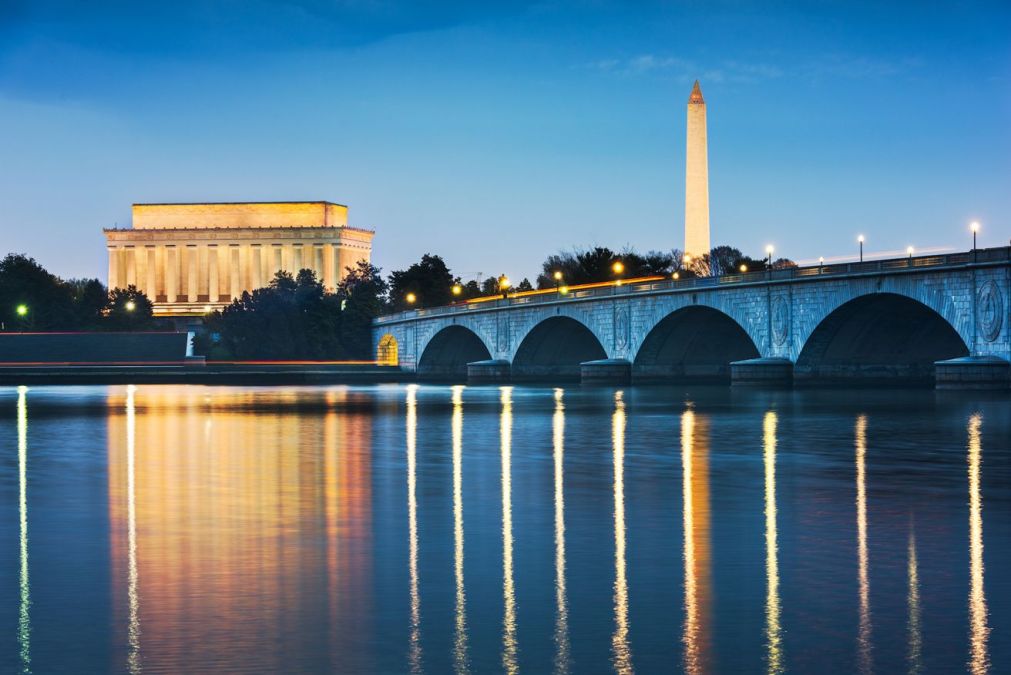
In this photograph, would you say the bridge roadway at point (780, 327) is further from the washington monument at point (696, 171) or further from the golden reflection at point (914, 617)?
the golden reflection at point (914, 617)

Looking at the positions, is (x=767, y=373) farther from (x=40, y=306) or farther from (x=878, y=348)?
A: (x=40, y=306)

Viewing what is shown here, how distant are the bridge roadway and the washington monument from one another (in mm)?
25391

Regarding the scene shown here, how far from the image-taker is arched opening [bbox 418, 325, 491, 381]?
14375 cm

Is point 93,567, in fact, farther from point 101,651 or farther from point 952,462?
point 952,462

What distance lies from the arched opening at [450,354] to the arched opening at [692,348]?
121ft

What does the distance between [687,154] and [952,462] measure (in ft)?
384

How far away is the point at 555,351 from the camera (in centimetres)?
12862

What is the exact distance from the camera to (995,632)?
12930mm

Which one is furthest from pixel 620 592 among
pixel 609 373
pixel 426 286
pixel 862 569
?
pixel 426 286

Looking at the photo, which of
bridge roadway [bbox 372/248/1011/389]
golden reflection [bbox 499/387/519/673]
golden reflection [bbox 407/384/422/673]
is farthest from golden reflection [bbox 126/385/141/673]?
bridge roadway [bbox 372/248/1011/389]

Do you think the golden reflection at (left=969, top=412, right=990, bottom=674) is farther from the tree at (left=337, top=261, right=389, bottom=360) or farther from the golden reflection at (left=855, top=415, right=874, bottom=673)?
the tree at (left=337, top=261, right=389, bottom=360)

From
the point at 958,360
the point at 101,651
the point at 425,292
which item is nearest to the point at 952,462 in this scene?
the point at 101,651

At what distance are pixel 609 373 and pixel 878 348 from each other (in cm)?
2309

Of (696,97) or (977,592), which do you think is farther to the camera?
(696,97)
